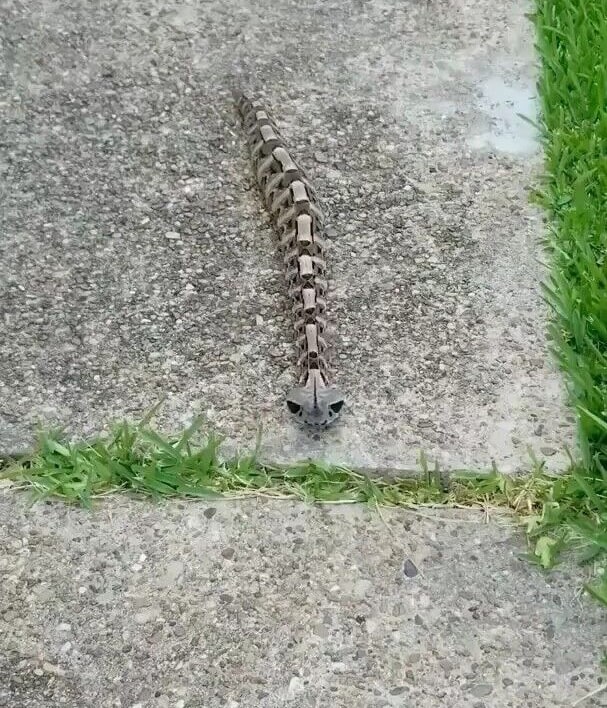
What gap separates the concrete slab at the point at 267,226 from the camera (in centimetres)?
408

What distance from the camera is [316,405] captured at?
390 centimetres

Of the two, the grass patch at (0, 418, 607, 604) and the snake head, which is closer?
the grass patch at (0, 418, 607, 604)

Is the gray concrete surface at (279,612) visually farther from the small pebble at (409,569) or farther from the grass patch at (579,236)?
the grass patch at (579,236)

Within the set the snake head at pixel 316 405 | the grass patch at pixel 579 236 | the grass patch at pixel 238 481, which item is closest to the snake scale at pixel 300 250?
the snake head at pixel 316 405

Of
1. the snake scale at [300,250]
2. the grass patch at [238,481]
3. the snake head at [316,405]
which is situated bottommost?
the grass patch at [238,481]

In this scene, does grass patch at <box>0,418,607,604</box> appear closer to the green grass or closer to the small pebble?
the green grass

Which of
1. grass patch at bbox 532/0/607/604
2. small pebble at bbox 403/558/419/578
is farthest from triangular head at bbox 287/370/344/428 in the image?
grass patch at bbox 532/0/607/604

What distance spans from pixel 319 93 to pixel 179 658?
144 inches

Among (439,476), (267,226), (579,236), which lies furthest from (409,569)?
(267,226)

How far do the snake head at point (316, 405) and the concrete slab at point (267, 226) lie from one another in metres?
0.07

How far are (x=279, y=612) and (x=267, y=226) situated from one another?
87.6 inches

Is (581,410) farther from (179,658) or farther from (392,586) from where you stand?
(179,658)

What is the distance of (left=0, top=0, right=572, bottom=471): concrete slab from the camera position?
4078mm

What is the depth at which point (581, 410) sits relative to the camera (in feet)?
12.6
